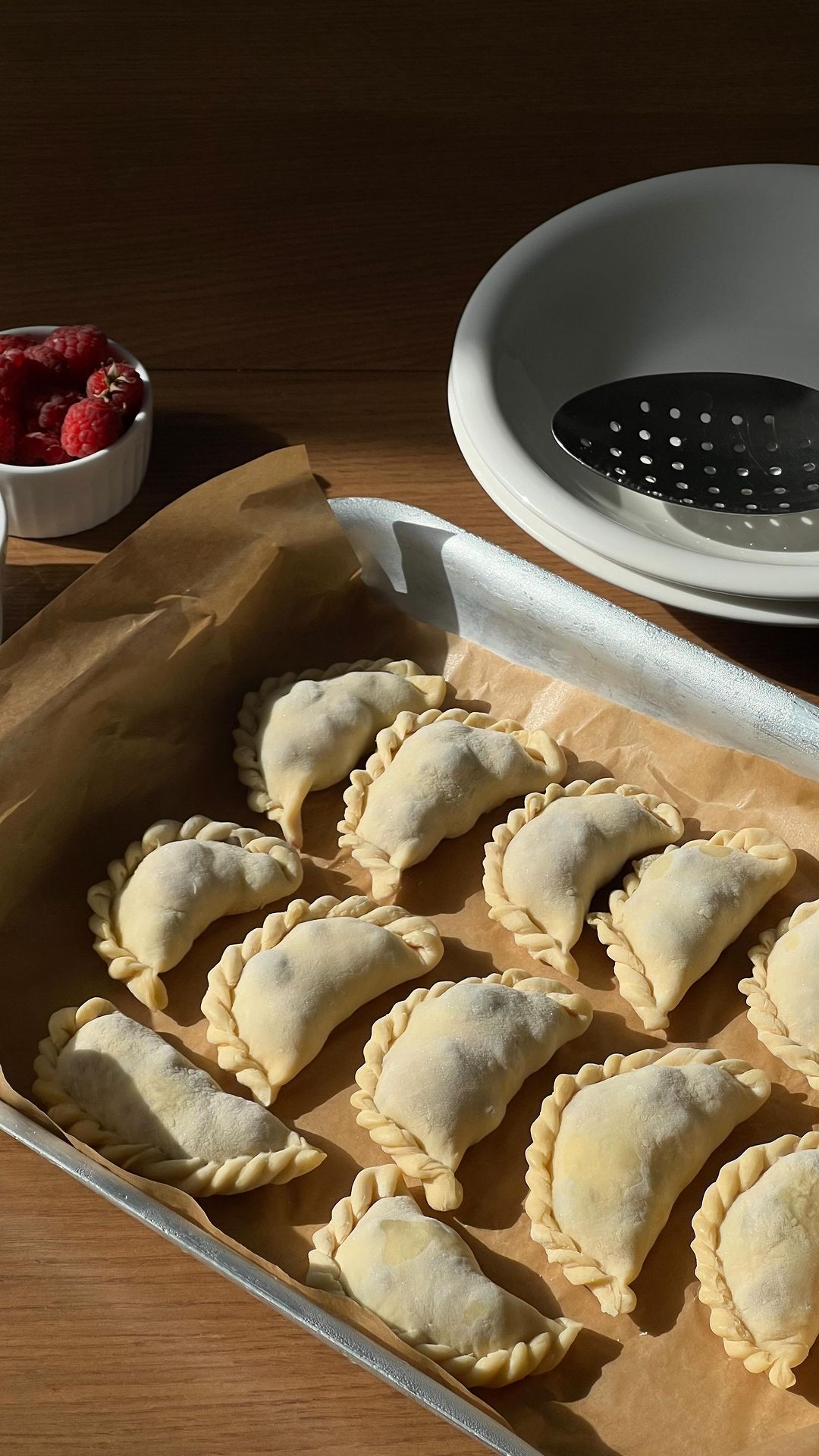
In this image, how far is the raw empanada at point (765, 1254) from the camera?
45.0 inches

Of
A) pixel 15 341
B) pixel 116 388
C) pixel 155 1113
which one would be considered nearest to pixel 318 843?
pixel 155 1113

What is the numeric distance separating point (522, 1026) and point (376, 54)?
1.91 m

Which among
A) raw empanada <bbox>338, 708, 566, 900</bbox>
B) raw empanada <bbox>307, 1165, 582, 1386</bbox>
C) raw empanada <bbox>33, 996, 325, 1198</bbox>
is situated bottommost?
raw empanada <bbox>307, 1165, 582, 1386</bbox>

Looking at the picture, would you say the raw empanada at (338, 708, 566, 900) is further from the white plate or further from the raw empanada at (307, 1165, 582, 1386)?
the raw empanada at (307, 1165, 582, 1386)

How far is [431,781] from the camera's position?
5.06ft

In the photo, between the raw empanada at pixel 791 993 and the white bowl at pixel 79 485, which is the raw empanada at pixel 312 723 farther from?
the raw empanada at pixel 791 993

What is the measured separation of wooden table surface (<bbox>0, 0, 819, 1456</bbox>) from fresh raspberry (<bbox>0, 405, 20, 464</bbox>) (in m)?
0.13

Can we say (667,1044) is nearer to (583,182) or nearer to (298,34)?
(583,182)

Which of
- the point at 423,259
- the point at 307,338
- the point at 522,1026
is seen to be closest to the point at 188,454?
the point at 307,338

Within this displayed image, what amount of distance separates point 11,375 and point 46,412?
6 centimetres

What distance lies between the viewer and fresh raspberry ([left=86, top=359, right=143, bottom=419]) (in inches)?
65.1

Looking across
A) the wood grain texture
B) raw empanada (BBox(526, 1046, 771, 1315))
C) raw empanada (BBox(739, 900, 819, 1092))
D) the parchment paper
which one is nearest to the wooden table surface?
the wood grain texture

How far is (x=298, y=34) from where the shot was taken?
2547 millimetres

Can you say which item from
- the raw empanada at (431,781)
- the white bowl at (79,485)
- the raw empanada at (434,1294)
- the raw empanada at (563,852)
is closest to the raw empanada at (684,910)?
the raw empanada at (563,852)
